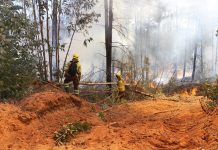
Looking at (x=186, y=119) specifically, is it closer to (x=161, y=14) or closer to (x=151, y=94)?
(x=151, y=94)

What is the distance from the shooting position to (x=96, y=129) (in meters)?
9.73

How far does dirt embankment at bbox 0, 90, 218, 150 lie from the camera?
8.48m

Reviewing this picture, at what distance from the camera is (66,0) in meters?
21.5

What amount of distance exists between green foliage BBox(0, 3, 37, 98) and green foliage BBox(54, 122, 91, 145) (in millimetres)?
3131

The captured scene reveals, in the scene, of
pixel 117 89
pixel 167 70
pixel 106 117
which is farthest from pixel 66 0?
pixel 167 70

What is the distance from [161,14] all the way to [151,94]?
163 ft

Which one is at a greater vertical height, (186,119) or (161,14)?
(161,14)

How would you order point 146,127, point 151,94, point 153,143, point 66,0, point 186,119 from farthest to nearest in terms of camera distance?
point 66,0, point 151,94, point 186,119, point 146,127, point 153,143

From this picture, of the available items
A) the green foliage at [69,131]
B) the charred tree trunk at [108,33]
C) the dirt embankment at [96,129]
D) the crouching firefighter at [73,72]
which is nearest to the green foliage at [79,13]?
the charred tree trunk at [108,33]

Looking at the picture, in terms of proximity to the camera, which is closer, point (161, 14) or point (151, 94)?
point (151, 94)

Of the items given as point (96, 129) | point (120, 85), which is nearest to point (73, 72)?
point (120, 85)

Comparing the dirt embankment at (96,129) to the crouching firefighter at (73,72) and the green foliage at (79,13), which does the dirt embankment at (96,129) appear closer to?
Answer: the crouching firefighter at (73,72)

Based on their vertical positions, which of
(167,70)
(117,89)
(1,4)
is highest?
(1,4)

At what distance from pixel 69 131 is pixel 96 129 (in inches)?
27.9
